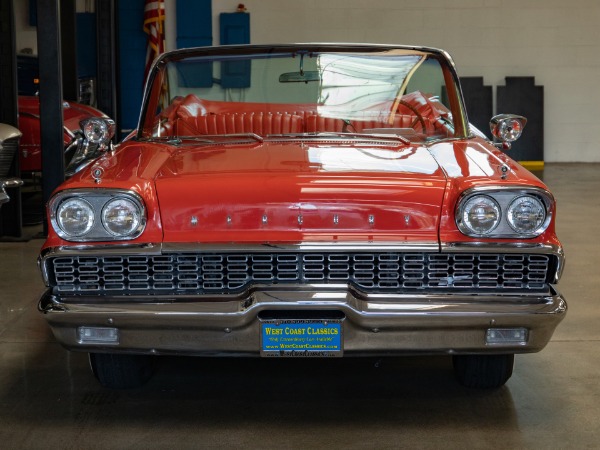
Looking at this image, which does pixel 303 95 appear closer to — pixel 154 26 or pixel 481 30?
pixel 154 26

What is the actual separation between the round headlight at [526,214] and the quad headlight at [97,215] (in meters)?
1.25

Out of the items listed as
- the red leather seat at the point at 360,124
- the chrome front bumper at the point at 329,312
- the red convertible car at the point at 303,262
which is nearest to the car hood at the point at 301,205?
the red convertible car at the point at 303,262

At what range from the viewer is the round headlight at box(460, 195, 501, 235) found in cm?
321

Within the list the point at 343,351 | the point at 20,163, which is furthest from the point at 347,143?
the point at 20,163

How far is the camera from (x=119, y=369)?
12.3 ft

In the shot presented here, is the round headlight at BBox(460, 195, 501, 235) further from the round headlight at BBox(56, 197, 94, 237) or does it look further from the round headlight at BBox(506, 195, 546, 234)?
the round headlight at BBox(56, 197, 94, 237)

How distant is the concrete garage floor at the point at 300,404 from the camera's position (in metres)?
3.33

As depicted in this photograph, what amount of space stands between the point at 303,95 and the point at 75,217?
4.93 ft

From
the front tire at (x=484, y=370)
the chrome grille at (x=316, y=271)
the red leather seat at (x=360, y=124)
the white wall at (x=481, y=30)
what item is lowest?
the front tire at (x=484, y=370)

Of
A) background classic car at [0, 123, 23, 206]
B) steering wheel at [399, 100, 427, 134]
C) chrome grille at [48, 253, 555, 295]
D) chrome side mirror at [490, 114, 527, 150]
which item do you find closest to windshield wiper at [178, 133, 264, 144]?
steering wheel at [399, 100, 427, 134]

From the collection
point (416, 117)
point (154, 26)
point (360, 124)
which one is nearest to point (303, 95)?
point (360, 124)

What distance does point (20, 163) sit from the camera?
8.02 m

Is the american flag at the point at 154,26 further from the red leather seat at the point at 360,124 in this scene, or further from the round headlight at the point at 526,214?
the round headlight at the point at 526,214

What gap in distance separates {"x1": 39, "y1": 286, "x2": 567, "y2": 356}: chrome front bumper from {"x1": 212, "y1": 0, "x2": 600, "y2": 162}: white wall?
10.9 metres
